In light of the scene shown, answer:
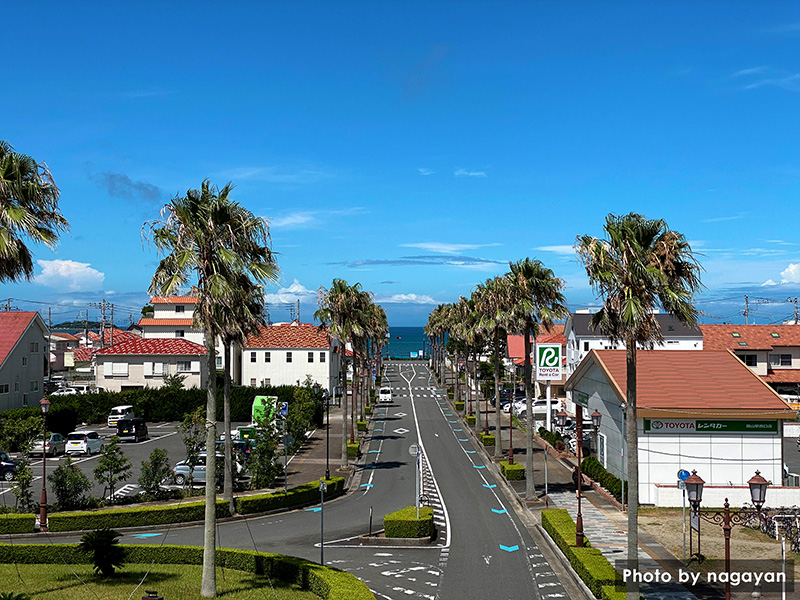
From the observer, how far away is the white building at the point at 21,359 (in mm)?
65375

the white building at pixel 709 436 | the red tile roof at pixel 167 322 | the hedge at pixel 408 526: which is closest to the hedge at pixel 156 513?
the hedge at pixel 408 526

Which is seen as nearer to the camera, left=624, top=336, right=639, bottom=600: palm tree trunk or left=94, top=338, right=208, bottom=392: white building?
left=624, top=336, right=639, bottom=600: palm tree trunk

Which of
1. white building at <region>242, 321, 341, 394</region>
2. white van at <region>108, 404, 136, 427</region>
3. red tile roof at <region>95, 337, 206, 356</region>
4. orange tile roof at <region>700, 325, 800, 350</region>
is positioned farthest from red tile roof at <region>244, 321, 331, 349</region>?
orange tile roof at <region>700, 325, 800, 350</region>

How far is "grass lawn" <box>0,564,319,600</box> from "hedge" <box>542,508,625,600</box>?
8549mm

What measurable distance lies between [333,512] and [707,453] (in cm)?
1966

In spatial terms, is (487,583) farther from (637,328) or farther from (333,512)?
(333,512)

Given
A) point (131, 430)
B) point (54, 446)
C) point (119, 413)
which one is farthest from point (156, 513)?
point (119, 413)

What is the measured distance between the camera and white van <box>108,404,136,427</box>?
2638 inches

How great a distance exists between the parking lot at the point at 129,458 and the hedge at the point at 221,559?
12.8 meters

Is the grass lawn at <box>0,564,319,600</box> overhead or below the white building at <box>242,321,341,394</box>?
below

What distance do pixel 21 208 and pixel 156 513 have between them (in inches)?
738

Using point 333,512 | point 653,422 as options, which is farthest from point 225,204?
point 653,422

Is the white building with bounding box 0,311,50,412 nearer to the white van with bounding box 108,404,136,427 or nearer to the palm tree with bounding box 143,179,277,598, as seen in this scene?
the white van with bounding box 108,404,136,427

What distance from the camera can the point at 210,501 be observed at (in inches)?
862
